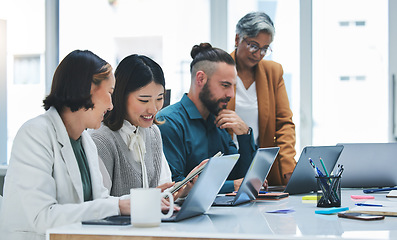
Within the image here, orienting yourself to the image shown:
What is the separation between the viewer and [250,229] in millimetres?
1298

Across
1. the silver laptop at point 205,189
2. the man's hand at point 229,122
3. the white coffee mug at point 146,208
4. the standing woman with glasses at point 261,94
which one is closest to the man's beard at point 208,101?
Result: the man's hand at point 229,122

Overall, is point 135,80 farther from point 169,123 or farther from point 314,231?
point 314,231

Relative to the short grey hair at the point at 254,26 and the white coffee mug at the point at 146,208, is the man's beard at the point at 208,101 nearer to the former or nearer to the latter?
the short grey hair at the point at 254,26

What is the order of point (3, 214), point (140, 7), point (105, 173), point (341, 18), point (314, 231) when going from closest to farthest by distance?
1. point (314, 231)
2. point (3, 214)
3. point (105, 173)
4. point (341, 18)
5. point (140, 7)

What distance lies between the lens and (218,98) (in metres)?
2.75

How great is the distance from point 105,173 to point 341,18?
2843mm

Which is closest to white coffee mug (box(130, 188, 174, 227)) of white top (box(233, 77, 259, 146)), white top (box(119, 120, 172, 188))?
white top (box(119, 120, 172, 188))

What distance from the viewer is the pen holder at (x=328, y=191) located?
1782 mm

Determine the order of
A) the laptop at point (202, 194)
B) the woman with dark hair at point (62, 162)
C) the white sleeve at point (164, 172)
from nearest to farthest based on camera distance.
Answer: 1. the laptop at point (202, 194)
2. the woman with dark hair at point (62, 162)
3. the white sleeve at point (164, 172)

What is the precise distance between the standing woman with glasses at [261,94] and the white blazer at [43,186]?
5.12 ft

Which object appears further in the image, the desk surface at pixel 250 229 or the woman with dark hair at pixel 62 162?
the woman with dark hair at pixel 62 162

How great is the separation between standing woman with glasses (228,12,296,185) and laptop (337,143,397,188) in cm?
50

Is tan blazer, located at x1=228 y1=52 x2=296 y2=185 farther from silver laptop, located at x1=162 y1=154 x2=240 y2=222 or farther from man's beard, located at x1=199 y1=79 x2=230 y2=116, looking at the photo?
silver laptop, located at x1=162 y1=154 x2=240 y2=222

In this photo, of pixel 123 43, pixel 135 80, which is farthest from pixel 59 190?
pixel 123 43
